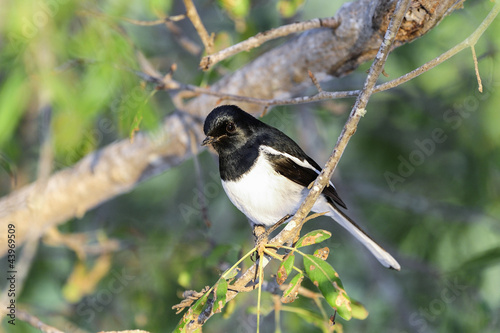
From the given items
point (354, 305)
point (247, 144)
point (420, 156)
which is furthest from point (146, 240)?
point (420, 156)

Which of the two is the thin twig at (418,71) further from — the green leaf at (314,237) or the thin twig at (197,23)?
the green leaf at (314,237)

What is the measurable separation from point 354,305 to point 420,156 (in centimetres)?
241

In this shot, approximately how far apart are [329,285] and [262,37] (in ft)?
4.73

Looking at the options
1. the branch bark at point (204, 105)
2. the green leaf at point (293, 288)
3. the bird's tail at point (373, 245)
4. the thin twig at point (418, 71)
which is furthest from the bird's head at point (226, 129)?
the green leaf at point (293, 288)

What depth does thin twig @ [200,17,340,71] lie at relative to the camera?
2.56 m

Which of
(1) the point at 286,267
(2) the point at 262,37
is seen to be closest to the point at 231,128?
(2) the point at 262,37

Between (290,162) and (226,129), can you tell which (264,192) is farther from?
(226,129)

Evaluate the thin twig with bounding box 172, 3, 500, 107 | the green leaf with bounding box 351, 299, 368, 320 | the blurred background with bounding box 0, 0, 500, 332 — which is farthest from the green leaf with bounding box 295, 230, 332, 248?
the blurred background with bounding box 0, 0, 500, 332

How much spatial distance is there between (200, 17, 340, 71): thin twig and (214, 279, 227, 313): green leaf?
1.12m

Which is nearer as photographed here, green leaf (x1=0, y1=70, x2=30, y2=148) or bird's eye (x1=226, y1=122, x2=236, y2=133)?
bird's eye (x1=226, y1=122, x2=236, y2=133)

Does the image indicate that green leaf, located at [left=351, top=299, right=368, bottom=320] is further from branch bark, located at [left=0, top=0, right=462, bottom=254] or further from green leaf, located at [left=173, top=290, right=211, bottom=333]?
branch bark, located at [left=0, top=0, right=462, bottom=254]

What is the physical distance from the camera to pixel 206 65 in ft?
8.37

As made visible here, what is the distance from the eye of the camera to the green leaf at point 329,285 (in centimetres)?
183

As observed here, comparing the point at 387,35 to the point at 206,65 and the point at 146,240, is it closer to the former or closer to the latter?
the point at 206,65
